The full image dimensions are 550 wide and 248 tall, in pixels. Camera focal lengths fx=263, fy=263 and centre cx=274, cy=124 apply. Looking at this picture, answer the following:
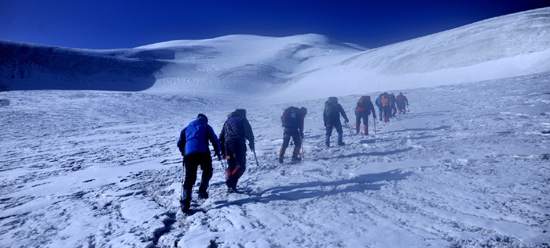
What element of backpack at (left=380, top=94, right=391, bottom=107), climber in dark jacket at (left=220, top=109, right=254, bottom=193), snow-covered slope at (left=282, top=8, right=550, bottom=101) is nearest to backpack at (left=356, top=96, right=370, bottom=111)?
backpack at (left=380, top=94, right=391, bottom=107)

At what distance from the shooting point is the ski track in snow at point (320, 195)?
3275mm

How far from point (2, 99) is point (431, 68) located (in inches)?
1988

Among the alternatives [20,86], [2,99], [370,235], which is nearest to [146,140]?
[370,235]

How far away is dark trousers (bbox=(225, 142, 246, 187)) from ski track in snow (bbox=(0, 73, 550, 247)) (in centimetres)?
30

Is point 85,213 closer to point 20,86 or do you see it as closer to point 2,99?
point 2,99

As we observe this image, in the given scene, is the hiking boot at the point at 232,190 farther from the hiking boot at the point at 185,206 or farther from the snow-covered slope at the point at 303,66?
the snow-covered slope at the point at 303,66

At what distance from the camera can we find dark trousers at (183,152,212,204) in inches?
169

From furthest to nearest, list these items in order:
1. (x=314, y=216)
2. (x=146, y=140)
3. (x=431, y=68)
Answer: (x=431, y=68)
(x=146, y=140)
(x=314, y=216)

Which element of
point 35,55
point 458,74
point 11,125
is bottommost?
point 11,125

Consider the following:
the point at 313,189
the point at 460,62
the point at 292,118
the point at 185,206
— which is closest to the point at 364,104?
the point at 292,118

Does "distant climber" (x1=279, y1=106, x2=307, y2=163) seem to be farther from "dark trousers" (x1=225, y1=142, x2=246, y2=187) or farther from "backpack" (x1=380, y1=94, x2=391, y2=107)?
"backpack" (x1=380, y1=94, x2=391, y2=107)

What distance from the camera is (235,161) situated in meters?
5.22

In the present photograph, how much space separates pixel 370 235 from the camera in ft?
10.4

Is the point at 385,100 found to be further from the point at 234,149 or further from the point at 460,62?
the point at 460,62
